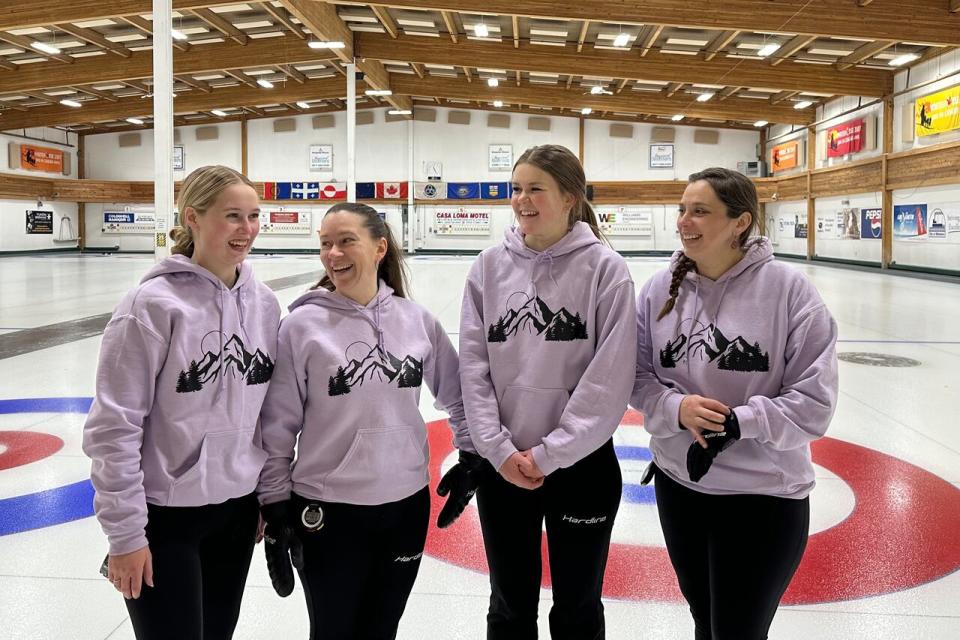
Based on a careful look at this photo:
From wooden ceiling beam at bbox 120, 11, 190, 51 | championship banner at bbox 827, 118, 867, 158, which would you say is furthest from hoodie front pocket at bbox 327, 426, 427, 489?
championship banner at bbox 827, 118, 867, 158

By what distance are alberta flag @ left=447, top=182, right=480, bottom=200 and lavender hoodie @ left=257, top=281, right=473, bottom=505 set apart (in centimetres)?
→ 3198

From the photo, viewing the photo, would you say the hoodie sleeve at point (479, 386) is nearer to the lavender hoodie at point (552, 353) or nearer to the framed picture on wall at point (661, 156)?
the lavender hoodie at point (552, 353)

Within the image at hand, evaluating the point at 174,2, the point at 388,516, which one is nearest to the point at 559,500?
the point at 388,516

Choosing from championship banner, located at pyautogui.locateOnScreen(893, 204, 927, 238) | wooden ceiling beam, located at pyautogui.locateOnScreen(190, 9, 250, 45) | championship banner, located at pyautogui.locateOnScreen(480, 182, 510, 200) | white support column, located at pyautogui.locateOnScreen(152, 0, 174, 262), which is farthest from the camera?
championship banner, located at pyautogui.locateOnScreen(480, 182, 510, 200)

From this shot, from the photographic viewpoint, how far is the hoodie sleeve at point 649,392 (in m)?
2.03

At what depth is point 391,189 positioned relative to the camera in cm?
3403

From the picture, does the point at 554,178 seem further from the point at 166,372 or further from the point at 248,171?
the point at 248,171

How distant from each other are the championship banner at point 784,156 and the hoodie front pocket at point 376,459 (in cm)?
3061

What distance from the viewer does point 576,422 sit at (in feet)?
6.64

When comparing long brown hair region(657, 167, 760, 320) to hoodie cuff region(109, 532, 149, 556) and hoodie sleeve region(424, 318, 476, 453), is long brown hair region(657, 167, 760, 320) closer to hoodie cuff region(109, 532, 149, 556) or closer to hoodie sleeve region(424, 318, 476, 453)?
hoodie sleeve region(424, 318, 476, 453)

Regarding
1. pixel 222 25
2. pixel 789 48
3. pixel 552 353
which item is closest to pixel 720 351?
pixel 552 353

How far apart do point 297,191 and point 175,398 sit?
33856 millimetres

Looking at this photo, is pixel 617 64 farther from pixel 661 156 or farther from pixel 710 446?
pixel 710 446

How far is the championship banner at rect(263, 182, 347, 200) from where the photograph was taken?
3384 cm
